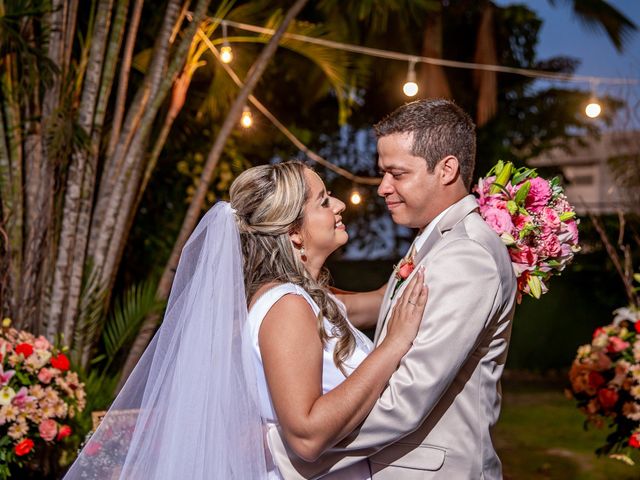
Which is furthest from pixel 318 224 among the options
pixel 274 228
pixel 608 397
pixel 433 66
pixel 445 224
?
pixel 433 66

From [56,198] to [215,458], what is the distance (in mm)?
3516

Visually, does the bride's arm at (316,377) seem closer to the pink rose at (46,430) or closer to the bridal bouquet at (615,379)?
the pink rose at (46,430)

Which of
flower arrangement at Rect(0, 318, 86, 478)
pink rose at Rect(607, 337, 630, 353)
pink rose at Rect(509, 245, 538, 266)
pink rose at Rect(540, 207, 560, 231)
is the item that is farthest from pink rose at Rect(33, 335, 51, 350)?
pink rose at Rect(607, 337, 630, 353)

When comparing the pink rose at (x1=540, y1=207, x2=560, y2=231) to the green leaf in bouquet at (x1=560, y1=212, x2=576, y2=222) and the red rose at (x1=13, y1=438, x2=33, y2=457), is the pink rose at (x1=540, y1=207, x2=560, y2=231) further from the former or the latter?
the red rose at (x1=13, y1=438, x2=33, y2=457)

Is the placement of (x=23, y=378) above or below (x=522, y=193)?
below

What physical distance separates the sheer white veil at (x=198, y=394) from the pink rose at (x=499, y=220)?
2.86 ft

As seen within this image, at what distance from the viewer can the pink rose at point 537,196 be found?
2877 mm

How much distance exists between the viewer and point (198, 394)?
2.69 m

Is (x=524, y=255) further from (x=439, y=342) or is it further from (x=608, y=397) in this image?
(x=608, y=397)

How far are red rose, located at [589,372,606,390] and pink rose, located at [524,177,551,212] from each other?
8.06 feet

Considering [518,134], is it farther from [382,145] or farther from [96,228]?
[382,145]

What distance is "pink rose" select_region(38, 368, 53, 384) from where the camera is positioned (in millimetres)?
4406

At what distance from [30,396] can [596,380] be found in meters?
3.33

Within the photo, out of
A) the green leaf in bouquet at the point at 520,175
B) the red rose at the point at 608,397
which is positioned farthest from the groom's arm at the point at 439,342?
the red rose at the point at 608,397
